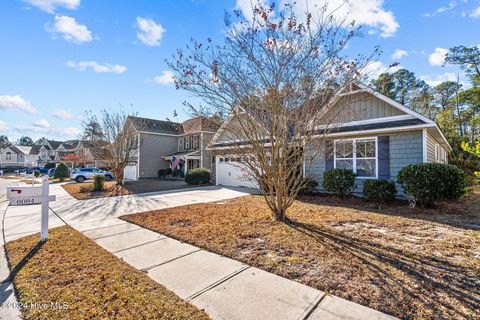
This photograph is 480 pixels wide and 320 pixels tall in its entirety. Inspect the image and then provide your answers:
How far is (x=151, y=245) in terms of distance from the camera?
4566 millimetres

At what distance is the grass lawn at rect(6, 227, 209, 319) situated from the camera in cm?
243

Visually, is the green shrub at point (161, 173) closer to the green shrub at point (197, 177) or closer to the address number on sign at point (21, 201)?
the green shrub at point (197, 177)

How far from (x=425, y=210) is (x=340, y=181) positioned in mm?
3038

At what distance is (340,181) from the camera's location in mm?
10008

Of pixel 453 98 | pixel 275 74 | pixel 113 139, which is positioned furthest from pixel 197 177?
pixel 453 98

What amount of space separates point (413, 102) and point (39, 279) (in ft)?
116

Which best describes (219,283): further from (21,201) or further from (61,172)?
(61,172)

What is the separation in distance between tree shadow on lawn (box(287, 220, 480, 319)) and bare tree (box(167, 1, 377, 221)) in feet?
7.38

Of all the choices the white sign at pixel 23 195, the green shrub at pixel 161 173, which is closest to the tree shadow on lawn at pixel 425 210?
the white sign at pixel 23 195

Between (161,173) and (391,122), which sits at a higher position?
(391,122)

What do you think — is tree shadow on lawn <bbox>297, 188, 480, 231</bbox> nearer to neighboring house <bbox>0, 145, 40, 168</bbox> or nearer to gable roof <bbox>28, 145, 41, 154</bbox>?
neighboring house <bbox>0, 145, 40, 168</bbox>

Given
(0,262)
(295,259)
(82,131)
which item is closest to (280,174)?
(295,259)

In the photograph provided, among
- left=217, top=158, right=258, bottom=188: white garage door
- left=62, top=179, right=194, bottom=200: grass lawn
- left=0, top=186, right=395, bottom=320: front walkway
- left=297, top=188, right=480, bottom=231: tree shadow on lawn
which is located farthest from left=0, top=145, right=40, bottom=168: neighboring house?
left=297, top=188, right=480, bottom=231: tree shadow on lawn

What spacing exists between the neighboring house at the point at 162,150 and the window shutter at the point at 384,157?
593 inches
